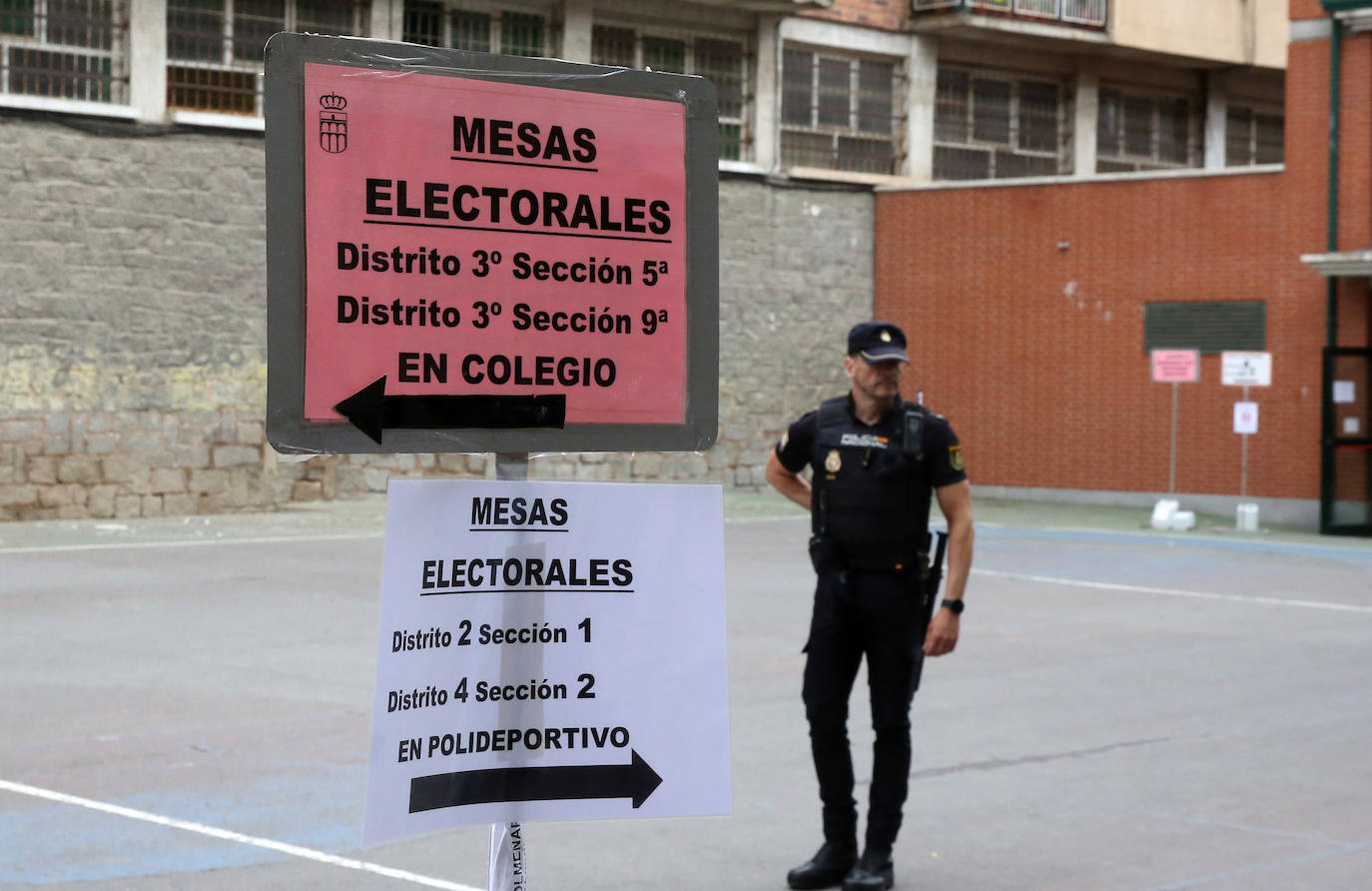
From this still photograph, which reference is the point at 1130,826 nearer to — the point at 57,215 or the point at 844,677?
the point at 844,677

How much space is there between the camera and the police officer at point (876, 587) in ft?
21.5

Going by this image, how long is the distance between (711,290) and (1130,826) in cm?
470

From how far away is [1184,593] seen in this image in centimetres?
1702

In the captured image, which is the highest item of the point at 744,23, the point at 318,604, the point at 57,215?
the point at 744,23

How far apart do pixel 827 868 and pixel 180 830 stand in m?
2.58

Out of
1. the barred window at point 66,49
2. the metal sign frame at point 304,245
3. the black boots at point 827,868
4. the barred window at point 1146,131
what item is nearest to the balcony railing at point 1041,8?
the barred window at point 1146,131

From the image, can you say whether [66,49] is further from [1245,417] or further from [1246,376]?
[1245,417]

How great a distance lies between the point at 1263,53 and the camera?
114 feet

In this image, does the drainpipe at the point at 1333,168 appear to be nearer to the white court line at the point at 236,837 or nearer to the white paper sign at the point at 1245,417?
the white paper sign at the point at 1245,417

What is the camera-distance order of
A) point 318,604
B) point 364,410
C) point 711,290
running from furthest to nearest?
point 318,604
point 711,290
point 364,410

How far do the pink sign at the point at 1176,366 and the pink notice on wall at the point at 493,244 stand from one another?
24324 millimetres

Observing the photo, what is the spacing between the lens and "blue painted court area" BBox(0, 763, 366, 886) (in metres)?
6.63

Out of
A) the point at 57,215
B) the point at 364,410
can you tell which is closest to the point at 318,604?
the point at 57,215

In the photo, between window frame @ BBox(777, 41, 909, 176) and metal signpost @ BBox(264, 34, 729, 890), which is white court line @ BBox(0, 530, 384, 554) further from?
metal signpost @ BBox(264, 34, 729, 890)
